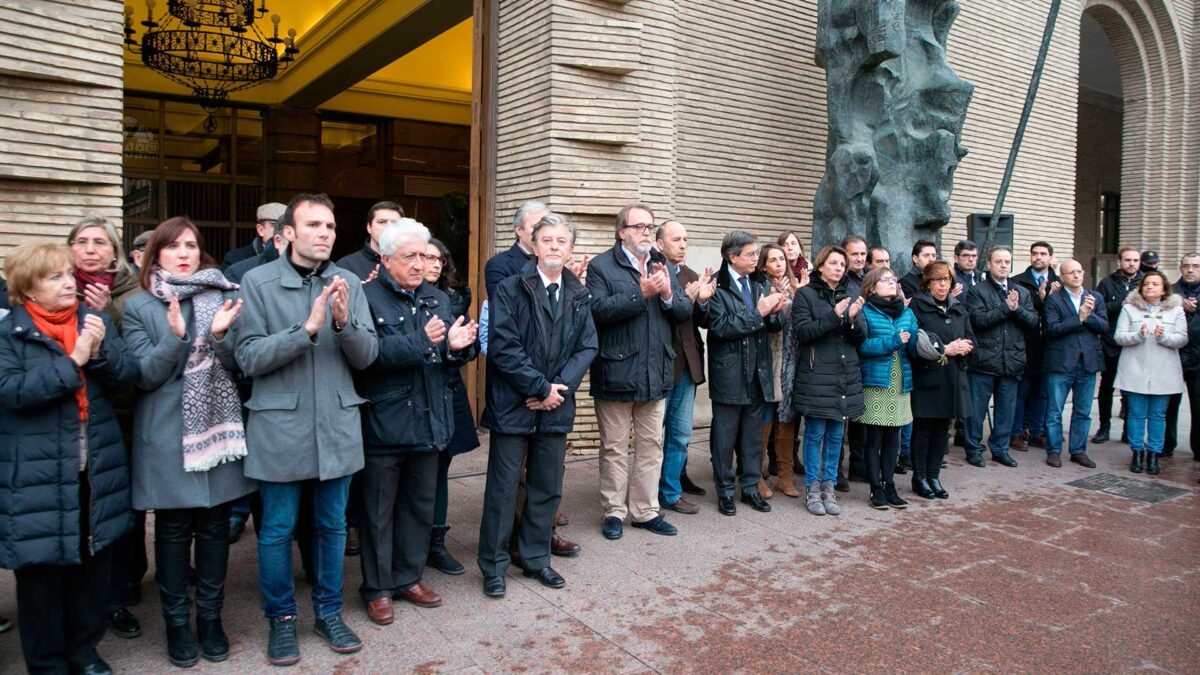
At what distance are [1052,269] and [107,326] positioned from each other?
8.11m

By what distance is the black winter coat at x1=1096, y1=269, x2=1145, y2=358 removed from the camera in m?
8.74


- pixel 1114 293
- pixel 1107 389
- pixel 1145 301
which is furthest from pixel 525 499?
pixel 1114 293

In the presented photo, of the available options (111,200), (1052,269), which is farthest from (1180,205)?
(111,200)

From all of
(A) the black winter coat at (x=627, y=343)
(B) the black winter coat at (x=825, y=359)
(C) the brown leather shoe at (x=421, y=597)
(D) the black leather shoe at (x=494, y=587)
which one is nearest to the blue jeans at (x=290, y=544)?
(C) the brown leather shoe at (x=421, y=597)

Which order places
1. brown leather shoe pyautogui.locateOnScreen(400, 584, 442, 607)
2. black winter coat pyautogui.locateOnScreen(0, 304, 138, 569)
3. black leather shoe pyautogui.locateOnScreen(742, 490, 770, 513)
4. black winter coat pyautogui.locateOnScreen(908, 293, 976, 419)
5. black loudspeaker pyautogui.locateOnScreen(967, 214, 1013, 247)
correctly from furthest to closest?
black loudspeaker pyautogui.locateOnScreen(967, 214, 1013, 247), black winter coat pyautogui.locateOnScreen(908, 293, 976, 419), black leather shoe pyautogui.locateOnScreen(742, 490, 770, 513), brown leather shoe pyautogui.locateOnScreen(400, 584, 442, 607), black winter coat pyautogui.locateOnScreen(0, 304, 138, 569)

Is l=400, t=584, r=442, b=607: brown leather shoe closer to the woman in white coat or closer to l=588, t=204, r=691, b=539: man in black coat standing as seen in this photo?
l=588, t=204, r=691, b=539: man in black coat standing

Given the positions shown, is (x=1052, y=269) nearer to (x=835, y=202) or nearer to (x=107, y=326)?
(x=835, y=202)

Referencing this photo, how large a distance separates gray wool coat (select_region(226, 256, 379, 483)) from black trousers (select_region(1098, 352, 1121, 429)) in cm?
798

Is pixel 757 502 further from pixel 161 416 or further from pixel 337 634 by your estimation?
pixel 161 416

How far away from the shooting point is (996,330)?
768 cm

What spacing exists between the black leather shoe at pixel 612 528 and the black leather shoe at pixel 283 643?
215cm

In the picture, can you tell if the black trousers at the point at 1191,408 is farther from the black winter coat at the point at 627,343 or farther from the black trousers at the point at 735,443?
the black winter coat at the point at 627,343

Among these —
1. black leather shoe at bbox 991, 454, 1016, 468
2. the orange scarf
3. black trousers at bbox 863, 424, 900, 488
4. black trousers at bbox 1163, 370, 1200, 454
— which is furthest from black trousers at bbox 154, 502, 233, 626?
black trousers at bbox 1163, 370, 1200, 454

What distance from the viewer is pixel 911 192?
8727 millimetres
